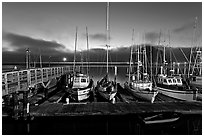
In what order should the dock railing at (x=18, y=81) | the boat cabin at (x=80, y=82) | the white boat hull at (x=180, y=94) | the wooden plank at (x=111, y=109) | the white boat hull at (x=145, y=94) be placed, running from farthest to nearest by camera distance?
the boat cabin at (x=80, y=82), the white boat hull at (x=180, y=94), the white boat hull at (x=145, y=94), the dock railing at (x=18, y=81), the wooden plank at (x=111, y=109)

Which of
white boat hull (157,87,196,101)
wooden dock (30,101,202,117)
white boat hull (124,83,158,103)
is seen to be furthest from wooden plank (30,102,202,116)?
white boat hull (157,87,196,101)

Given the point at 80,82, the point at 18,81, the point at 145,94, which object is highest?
the point at 18,81

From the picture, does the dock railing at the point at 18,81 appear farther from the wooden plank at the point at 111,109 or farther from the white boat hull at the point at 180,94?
the white boat hull at the point at 180,94

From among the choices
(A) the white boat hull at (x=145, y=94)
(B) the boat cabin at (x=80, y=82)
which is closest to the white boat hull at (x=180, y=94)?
(A) the white boat hull at (x=145, y=94)

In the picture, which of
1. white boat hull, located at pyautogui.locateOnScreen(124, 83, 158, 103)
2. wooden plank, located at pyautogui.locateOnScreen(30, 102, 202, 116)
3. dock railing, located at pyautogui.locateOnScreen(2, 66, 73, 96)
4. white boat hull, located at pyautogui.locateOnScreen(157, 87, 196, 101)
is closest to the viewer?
wooden plank, located at pyautogui.locateOnScreen(30, 102, 202, 116)

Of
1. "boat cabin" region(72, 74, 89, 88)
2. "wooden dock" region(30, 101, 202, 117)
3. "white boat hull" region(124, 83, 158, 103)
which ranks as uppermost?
"boat cabin" region(72, 74, 89, 88)

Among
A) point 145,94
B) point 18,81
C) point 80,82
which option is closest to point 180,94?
point 145,94

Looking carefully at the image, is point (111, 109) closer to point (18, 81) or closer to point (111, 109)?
point (111, 109)

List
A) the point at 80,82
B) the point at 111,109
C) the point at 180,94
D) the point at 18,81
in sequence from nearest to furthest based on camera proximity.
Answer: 1. the point at 111,109
2. the point at 18,81
3. the point at 180,94
4. the point at 80,82

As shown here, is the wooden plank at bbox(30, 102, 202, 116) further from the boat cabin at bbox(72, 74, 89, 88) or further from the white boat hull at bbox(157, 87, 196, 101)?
the boat cabin at bbox(72, 74, 89, 88)

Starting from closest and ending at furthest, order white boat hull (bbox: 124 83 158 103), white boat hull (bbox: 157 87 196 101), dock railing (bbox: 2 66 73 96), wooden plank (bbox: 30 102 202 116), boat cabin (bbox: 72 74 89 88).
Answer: wooden plank (bbox: 30 102 202 116) < dock railing (bbox: 2 66 73 96) < white boat hull (bbox: 124 83 158 103) < white boat hull (bbox: 157 87 196 101) < boat cabin (bbox: 72 74 89 88)

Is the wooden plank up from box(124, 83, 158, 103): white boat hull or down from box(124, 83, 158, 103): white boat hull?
down

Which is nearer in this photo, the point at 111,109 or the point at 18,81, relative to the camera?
the point at 111,109

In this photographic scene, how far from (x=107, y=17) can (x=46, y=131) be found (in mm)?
15012
